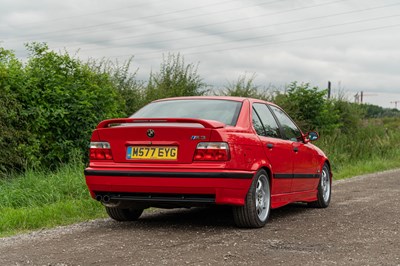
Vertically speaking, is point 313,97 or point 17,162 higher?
point 313,97

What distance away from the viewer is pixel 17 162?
10781mm

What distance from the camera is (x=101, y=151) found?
7.16 m

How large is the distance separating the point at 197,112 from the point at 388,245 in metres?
2.65

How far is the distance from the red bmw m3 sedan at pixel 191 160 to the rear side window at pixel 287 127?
617 mm

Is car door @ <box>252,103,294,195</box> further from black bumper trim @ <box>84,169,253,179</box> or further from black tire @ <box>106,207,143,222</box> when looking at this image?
black tire @ <box>106,207,143,222</box>

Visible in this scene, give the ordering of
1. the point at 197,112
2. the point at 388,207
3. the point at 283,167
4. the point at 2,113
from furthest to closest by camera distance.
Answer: the point at 2,113, the point at 388,207, the point at 283,167, the point at 197,112

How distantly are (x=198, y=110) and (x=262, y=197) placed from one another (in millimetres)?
1281

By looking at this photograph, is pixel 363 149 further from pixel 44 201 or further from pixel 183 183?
pixel 183 183

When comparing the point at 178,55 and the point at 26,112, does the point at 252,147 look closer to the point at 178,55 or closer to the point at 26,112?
the point at 26,112

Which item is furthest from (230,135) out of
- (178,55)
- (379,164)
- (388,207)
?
(379,164)

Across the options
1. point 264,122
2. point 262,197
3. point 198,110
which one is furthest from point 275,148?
point 198,110

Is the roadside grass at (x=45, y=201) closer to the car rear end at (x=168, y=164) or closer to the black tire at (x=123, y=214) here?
the black tire at (x=123, y=214)

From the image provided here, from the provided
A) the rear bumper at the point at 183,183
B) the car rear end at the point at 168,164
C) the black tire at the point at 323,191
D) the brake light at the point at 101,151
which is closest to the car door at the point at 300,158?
the black tire at the point at 323,191

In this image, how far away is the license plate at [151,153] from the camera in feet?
22.2
